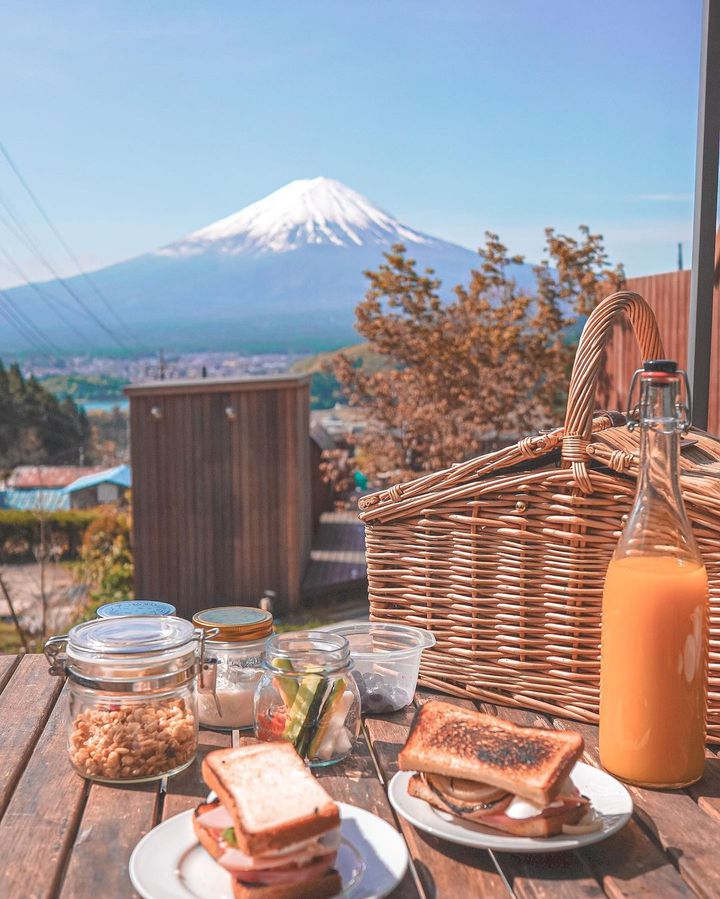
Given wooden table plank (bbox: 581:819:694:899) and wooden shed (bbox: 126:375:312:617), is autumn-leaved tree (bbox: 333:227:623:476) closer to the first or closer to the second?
wooden shed (bbox: 126:375:312:617)

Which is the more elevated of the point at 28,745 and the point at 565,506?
the point at 565,506

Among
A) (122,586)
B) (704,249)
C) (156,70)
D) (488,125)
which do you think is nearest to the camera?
(704,249)

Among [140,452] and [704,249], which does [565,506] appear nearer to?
[704,249]

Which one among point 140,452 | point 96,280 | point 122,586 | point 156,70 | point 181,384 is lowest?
point 122,586

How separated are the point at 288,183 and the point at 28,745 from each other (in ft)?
315

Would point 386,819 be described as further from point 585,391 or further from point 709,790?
point 585,391

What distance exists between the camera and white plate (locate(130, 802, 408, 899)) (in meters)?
0.79

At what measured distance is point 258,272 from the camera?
87.1m

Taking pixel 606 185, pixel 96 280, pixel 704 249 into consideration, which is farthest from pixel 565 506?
pixel 96 280

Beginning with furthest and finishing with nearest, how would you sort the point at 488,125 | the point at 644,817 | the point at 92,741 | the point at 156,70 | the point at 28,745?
the point at 156,70 → the point at 488,125 → the point at 28,745 → the point at 92,741 → the point at 644,817

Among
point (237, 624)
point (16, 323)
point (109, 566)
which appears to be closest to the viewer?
point (237, 624)

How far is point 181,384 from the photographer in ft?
34.2

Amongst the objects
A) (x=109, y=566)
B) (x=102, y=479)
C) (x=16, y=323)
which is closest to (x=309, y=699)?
(x=109, y=566)

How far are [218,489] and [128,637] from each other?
9757 mm
